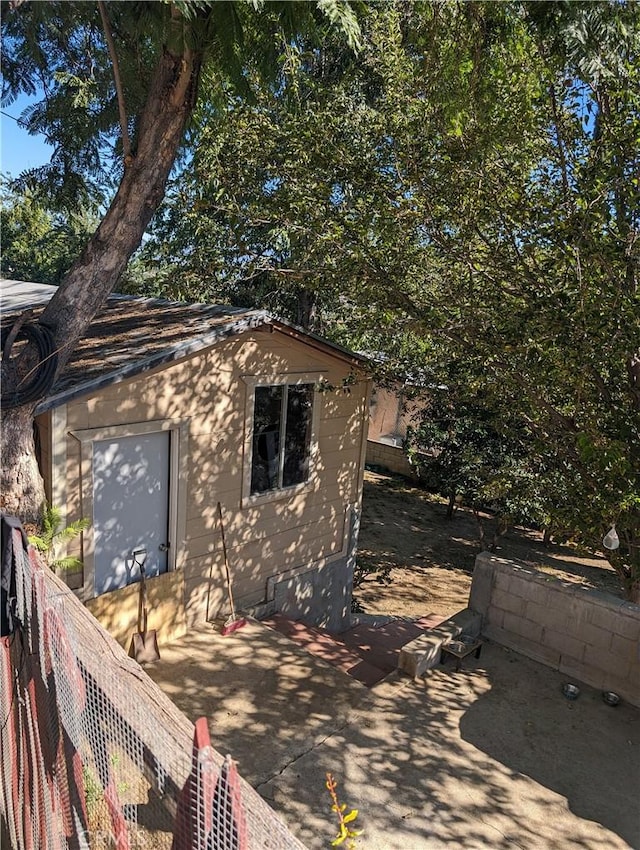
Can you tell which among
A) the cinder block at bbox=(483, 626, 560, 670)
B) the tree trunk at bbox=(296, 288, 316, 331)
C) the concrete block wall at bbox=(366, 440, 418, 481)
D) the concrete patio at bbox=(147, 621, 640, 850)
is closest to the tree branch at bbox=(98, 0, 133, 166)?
the concrete patio at bbox=(147, 621, 640, 850)

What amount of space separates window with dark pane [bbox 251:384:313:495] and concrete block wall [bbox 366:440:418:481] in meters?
12.1

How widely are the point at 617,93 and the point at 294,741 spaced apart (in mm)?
7135

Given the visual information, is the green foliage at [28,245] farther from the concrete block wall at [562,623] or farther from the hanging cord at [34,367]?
the concrete block wall at [562,623]

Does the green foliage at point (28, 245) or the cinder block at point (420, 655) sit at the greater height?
the green foliage at point (28, 245)

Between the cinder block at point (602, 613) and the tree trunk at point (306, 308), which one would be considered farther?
the tree trunk at point (306, 308)

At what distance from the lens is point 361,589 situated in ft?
42.4

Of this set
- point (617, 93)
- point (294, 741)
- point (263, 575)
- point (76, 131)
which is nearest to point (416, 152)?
point (617, 93)

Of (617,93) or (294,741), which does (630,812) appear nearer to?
(294,741)

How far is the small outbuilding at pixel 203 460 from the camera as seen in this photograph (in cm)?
628

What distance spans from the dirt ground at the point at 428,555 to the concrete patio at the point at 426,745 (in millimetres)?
5369

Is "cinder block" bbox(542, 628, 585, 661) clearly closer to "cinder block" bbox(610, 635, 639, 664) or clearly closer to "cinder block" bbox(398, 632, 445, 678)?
"cinder block" bbox(610, 635, 639, 664)

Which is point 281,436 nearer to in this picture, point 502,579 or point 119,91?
point 502,579

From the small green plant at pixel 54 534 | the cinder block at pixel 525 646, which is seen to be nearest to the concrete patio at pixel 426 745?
the cinder block at pixel 525 646

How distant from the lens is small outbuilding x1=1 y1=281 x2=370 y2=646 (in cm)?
628
